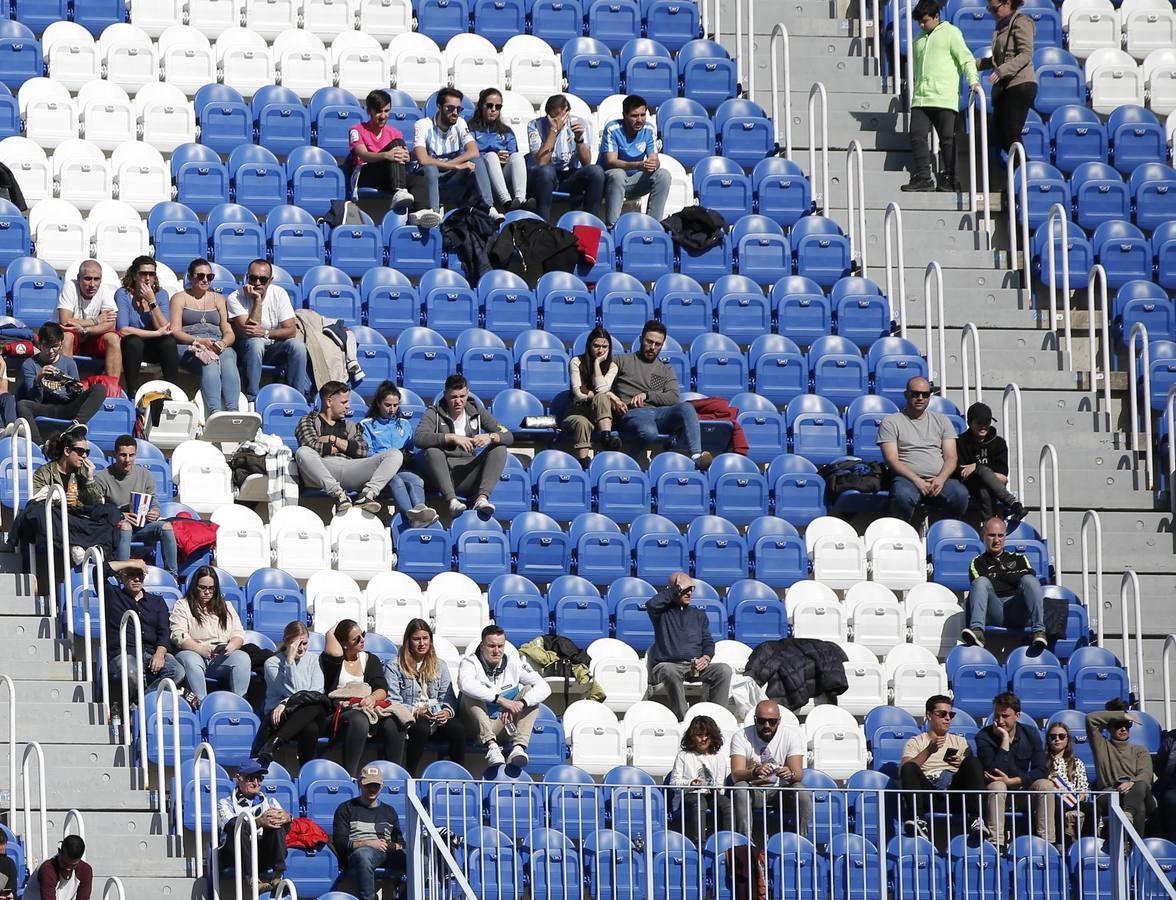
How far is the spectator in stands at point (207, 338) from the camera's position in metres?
16.4

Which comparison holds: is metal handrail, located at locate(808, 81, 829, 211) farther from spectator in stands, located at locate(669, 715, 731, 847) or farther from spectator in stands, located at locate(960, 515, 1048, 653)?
spectator in stands, located at locate(669, 715, 731, 847)

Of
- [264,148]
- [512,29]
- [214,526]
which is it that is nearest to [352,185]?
[264,148]

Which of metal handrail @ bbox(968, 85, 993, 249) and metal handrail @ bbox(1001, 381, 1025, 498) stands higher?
metal handrail @ bbox(968, 85, 993, 249)

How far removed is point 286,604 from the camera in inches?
601

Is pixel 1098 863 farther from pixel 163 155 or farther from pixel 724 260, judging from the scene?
pixel 163 155

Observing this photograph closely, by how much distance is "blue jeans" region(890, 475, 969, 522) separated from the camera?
661 inches

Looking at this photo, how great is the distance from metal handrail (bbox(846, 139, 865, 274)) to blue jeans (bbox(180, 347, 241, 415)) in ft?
16.0

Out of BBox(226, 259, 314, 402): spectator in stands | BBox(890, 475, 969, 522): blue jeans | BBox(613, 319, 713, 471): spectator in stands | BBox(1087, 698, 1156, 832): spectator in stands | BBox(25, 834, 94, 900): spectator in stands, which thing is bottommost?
BBox(25, 834, 94, 900): spectator in stands

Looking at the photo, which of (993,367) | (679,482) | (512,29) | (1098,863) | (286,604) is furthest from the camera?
(512,29)

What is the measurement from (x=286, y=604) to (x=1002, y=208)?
6.93 meters

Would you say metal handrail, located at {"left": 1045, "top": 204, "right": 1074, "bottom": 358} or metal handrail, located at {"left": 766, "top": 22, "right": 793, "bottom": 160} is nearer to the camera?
metal handrail, located at {"left": 1045, "top": 204, "right": 1074, "bottom": 358}

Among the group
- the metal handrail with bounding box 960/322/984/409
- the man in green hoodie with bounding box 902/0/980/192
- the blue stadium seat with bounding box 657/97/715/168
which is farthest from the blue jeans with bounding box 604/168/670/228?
the metal handrail with bounding box 960/322/984/409

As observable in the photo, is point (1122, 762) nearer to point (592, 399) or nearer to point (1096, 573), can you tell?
point (1096, 573)

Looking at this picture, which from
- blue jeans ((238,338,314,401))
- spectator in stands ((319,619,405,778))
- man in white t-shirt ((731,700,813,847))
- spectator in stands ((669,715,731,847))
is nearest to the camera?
man in white t-shirt ((731,700,813,847))
